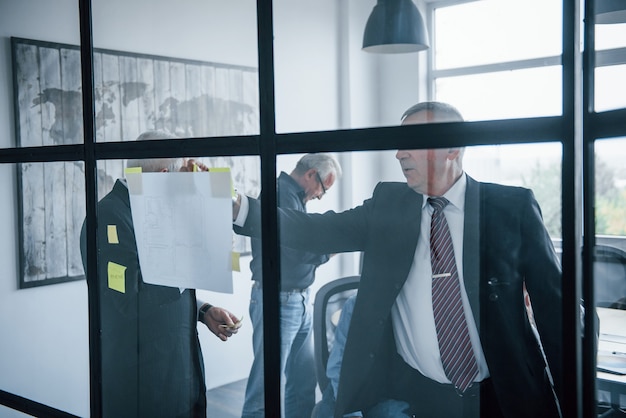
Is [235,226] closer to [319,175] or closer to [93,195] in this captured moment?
[319,175]

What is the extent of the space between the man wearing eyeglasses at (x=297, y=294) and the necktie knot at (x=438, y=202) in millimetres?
287

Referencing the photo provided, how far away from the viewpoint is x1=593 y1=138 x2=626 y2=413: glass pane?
49.6 inches

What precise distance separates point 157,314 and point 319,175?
800mm

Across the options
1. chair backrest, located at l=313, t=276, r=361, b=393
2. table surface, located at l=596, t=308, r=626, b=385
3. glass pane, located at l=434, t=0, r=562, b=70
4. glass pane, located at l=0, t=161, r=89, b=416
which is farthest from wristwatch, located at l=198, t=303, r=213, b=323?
table surface, located at l=596, t=308, r=626, b=385

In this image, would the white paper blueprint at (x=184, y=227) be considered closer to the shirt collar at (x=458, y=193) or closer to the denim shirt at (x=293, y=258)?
the denim shirt at (x=293, y=258)

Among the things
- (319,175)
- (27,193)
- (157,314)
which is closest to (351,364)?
(319,175)

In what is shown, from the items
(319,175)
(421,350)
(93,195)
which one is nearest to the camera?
(421,350)

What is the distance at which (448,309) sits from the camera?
1504 mm

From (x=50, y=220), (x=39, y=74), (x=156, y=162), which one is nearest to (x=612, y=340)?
(x=156, y=162)

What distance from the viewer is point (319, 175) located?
168cm

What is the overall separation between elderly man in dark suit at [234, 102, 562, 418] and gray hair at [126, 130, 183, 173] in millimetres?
541

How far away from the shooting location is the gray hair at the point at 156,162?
2.02 metres

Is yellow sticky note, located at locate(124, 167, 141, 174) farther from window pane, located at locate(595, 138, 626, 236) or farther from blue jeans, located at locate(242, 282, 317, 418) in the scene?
window pane, located at locate(595, 138, 626, 236)

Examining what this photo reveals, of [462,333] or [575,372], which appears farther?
[462,333]
